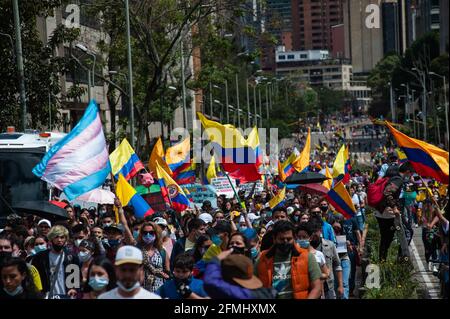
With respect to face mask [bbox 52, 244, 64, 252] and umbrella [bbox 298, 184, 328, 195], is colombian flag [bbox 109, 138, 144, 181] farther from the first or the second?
face mask [bbox 52, 244, 64, 252]

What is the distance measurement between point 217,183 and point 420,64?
251 feet

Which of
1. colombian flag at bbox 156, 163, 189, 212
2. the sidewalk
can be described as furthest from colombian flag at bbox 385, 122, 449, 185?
colombian flag at bbox 156, 163, 189, 212

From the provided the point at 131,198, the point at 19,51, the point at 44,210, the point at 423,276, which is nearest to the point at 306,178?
the point at 19,51

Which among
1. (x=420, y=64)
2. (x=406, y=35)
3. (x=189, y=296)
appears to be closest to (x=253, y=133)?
(x=189, y=296)

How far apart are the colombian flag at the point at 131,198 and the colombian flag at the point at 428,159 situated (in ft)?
13.5

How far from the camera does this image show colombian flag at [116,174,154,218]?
1503 centimetres

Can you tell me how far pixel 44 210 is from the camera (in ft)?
52.8

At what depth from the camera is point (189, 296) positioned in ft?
29.5

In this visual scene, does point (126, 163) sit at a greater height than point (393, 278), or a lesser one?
greater

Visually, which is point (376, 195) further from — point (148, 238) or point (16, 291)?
point (16, 291)

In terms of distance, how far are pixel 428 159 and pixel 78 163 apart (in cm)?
344

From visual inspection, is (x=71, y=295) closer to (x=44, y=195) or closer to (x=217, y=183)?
(x=44, y=195)

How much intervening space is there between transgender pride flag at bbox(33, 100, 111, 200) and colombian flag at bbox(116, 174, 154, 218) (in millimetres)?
2437

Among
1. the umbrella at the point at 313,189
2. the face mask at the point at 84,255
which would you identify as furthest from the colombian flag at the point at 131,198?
the umbrella at the point at 313,189
